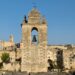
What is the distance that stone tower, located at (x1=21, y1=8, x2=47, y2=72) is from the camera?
82.1 feet

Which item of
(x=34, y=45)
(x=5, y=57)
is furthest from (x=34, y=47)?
(x=5, y=57)

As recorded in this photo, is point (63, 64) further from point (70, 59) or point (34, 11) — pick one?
point (34, 11)

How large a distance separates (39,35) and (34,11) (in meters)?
2.44

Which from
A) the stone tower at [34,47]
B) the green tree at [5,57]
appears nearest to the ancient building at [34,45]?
the stone tower at [34,47]

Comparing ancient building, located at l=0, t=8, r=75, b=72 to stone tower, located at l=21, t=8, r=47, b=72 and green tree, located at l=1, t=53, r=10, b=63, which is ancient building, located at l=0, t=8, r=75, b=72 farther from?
green tree, located at l=1, t=53, r=10, b=63

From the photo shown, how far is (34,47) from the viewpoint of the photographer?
25.3m

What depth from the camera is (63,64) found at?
3400 centimetres

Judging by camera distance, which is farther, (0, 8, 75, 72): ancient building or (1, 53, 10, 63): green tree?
(1, 53, 10, 63): green tree

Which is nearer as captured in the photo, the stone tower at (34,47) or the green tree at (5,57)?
the stone tower at (34,47)

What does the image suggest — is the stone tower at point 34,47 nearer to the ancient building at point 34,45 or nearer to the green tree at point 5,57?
the ancient building at point 34,45

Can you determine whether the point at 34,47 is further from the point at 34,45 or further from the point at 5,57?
the point at 5,57

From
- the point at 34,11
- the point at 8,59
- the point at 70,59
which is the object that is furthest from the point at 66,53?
the point at 34,11

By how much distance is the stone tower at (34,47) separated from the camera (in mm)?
25016

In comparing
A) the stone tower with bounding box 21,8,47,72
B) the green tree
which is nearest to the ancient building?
the stone tower with bounding box 21,8,47,72
